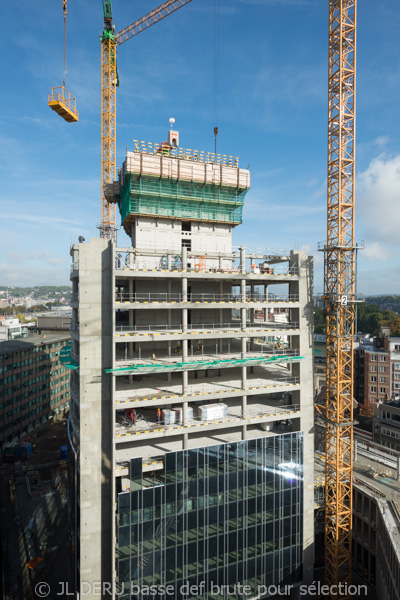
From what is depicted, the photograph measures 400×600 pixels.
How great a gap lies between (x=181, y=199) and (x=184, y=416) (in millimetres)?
24769

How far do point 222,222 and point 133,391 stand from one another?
23391 mm

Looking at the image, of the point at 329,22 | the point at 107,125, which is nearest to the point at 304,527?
the point at 329,22

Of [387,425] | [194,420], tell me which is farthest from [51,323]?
[387,425]

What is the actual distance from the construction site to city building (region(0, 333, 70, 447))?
1525 inches

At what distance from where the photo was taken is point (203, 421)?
108ft

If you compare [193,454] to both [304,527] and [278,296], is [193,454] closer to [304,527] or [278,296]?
[304,527]

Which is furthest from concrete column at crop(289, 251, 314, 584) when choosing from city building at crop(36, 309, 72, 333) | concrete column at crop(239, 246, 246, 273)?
city building at crop(36, 309, 72, 333)

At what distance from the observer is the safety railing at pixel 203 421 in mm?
31000

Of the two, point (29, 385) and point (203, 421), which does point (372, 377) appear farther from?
point (29, 385)

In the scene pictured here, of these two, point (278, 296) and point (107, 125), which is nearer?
point (278, 296)

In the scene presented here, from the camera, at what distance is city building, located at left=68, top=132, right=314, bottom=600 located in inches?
1161

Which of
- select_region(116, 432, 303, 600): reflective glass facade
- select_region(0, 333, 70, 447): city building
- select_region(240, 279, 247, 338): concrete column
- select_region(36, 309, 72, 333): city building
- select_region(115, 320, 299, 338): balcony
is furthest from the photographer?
select_region(36, 309, 72, 333): city building

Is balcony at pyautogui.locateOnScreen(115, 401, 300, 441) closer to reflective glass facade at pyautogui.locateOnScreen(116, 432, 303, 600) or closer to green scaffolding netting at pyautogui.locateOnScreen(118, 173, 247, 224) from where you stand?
reflective glass facade at pyautogui.locateOnScreen(116, 432, 303, 600)

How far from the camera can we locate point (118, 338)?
2983cm
